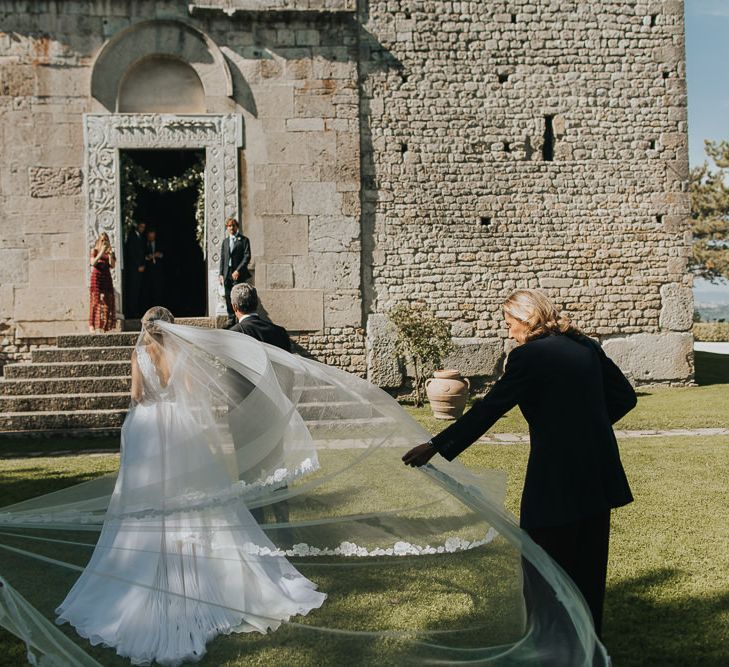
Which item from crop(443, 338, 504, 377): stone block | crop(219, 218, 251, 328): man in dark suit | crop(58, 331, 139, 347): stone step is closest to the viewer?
crop(58, 331, 139, 347): stone step

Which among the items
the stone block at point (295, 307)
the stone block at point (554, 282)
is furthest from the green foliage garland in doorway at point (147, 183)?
the stone block at point (554, 282)

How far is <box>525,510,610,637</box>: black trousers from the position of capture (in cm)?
322

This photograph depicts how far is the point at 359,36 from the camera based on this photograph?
12.8 metres

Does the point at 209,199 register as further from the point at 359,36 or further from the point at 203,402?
the point at 203,402

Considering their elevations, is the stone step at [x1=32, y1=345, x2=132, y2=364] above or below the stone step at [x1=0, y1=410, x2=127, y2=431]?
above

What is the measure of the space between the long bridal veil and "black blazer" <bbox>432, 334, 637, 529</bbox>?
0.76 ft

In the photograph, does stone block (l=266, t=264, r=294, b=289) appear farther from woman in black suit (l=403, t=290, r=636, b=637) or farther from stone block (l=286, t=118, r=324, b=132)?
woman in black suit (l=403, t=290, r=636, b=637)

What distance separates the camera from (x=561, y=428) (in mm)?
3186

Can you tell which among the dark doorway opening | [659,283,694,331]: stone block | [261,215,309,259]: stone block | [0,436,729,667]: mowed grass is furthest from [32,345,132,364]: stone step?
[659,283,694,331]: stone block

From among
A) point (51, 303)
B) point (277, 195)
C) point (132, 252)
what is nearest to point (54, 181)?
point (132, 252)

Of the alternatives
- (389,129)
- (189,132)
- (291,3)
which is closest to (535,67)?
(389,129)

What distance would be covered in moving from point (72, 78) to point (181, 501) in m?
10.5

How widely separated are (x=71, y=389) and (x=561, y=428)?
8692 mm

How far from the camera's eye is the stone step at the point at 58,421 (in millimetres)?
9875
